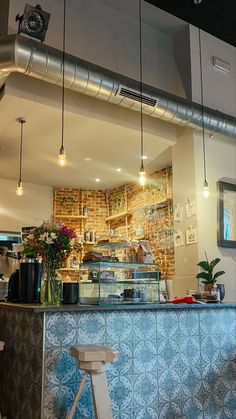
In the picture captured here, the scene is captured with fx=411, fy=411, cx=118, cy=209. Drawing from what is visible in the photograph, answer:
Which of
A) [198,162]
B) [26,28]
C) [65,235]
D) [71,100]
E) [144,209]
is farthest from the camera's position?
[144,209]

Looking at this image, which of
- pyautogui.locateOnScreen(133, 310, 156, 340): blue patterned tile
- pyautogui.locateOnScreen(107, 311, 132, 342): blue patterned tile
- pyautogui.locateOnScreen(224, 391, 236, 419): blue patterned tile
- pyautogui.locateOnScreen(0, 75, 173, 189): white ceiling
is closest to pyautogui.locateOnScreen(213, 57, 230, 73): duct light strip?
pyautogui.locateOnScreen(0, 75, 173, 189): white ceiling

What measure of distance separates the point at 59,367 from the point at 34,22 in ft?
10.8

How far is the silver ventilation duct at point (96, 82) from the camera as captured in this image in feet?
12.3

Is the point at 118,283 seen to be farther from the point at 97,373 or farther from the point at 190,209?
the point at 190,209

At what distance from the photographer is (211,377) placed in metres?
3.33

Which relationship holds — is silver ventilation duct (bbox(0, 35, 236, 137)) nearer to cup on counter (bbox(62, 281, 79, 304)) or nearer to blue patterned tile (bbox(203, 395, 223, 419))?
cup on counter (bbox(62, 281, 79, 304))

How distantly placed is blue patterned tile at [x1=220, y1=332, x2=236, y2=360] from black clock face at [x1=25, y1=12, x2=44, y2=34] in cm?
341

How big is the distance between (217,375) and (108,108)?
10.9 ft

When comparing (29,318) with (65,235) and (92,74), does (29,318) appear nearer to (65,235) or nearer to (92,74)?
(65,235)

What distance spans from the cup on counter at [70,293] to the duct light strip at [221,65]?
13.5 feet

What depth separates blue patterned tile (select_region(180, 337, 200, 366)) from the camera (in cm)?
321

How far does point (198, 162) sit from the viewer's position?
5438 millimetres

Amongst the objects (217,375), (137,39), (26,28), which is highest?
(137,39)

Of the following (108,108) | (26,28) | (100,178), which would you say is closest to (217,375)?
(108,108)
